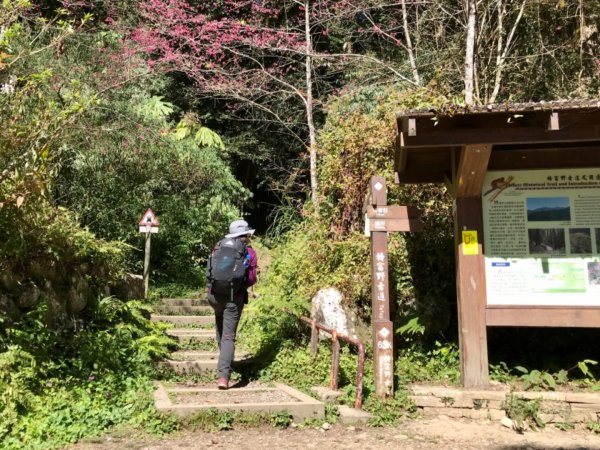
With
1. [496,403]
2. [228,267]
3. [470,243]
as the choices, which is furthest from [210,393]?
[470,243]

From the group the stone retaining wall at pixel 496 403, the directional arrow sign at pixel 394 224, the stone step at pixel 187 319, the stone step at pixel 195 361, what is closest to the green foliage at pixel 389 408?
the stone retaining wall at pixel 496 403

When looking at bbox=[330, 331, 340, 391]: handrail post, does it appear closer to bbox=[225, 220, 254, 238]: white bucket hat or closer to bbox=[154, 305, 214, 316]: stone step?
bbox=[225, 220, 254, 238]: white bucket hat

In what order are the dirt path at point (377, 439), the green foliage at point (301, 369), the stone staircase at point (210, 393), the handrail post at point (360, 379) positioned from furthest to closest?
the green foliage at point (301, 369), the handrail post at point (360, 379), the stone staircase at point (210, 393), the dirt path at point (377, 439)

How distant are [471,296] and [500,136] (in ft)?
5.52

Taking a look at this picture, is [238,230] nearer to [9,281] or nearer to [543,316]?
[9,281]

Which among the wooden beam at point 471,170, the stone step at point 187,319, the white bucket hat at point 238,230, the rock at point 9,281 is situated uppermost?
the wooden beam at point 471,170

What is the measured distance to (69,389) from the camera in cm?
513

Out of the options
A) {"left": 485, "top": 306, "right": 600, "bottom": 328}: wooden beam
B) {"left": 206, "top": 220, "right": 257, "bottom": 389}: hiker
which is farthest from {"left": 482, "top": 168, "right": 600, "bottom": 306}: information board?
{"left": 206, "top": 220, "right": 257, "bottom": 389}: hiker

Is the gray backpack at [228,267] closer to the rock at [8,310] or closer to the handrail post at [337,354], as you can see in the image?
the handrail post at [337,354]

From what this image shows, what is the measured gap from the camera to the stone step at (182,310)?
10.9m

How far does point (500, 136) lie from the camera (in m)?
5.16

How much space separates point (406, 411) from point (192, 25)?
480 inches

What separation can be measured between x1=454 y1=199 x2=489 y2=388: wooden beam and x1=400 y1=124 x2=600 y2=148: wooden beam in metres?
0.83

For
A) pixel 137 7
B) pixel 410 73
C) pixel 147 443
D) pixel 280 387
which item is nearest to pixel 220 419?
pixel 147 443
